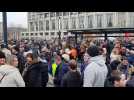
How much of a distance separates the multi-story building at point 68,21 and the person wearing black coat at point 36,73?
420 mm

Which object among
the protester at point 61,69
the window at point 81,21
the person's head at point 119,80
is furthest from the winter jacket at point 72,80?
the window at point 81,21

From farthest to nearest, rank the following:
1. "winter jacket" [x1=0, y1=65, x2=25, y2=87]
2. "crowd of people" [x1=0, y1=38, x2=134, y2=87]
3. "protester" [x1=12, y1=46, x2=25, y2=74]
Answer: "protester" [x1=12, y1=46, x2=25, y2=74] → "crowd of people" [x1=0, y1=38, x2=134, y2=87] → "winter jacket" [x1=0, y1=65, x2=25, y2=87]

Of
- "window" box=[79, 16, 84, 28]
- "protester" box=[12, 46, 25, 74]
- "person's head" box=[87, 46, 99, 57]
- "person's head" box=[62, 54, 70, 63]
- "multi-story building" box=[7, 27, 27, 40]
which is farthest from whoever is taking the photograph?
"person's head" box=[62, 54, 70, 63]

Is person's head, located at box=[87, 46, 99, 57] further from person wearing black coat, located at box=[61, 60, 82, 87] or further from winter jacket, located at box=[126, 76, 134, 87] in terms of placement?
winter jacket, located at box=[126, 76, 134, 87]

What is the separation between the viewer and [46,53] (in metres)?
3.62

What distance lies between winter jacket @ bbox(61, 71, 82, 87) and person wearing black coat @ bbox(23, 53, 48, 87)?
0.81 feet

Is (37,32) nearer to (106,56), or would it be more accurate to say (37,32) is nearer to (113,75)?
(106,56)

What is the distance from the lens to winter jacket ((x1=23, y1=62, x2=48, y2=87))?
3.22 m

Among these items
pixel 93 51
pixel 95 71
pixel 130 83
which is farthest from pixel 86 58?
pixel 130 83

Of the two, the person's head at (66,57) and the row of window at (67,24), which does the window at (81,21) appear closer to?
the row of window at (67,24)

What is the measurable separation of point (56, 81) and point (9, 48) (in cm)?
64

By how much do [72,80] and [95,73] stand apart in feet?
0.94

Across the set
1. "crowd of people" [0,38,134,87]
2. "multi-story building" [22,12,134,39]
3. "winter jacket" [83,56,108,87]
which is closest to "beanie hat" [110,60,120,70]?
"crowd of people" [0,38,134,87]
